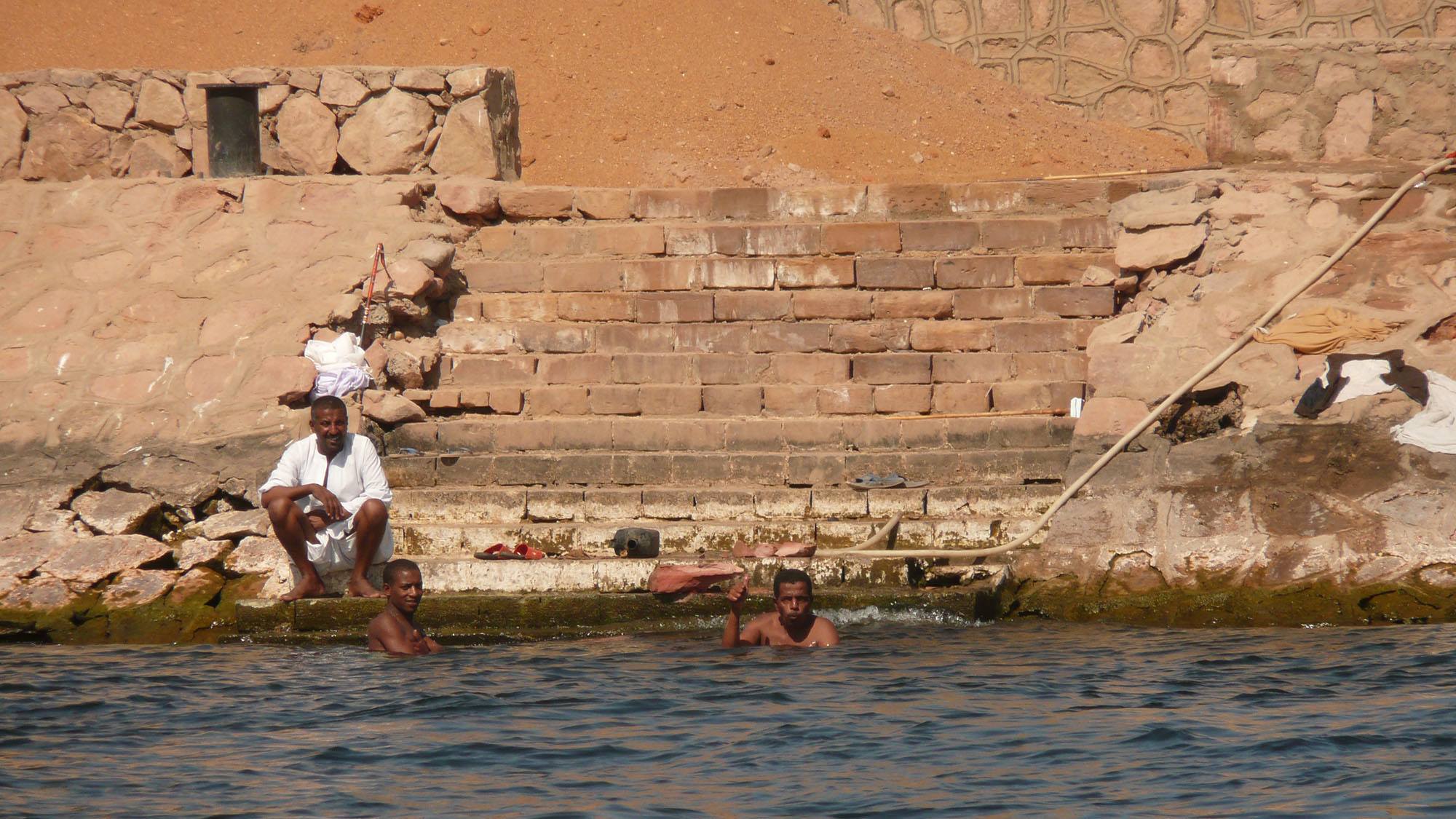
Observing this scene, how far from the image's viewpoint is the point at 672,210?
450 inches

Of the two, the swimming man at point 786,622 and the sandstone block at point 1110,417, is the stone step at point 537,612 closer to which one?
the swimming man at point 786,622

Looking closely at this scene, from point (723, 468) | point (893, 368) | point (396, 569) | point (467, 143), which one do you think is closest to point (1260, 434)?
point (893, 368)

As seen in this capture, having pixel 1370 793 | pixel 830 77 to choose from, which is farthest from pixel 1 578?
pixel 830 77

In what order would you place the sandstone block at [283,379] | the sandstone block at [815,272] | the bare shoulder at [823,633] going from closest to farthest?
the bare shoulder at [823,633] < the sandstone block at [283,379] < the sandstone block at [815,272]

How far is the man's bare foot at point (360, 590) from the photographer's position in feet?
27.7

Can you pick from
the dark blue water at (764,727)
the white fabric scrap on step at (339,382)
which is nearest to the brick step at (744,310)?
the white fabric scrap on step at (339,382)

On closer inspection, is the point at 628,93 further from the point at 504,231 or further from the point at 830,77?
the point at 504,231

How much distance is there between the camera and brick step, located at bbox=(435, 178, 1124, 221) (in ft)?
36.4

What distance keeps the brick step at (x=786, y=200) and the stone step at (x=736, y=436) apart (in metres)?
1.84

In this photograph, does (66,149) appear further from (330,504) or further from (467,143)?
(330,504)

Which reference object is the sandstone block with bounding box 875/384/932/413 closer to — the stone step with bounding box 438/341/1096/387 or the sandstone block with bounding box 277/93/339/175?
the stone step with bounding box 438/341/1096/387

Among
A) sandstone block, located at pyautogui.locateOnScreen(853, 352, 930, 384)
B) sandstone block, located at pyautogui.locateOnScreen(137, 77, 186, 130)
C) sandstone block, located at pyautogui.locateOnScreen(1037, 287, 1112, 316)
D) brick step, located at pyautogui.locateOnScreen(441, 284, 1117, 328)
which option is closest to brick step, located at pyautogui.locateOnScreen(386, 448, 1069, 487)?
sandstone block, located at pyautogui.locateOnScreen(853, 352, 930, 384)

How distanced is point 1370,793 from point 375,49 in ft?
44.9

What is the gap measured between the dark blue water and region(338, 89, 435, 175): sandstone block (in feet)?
13.9
